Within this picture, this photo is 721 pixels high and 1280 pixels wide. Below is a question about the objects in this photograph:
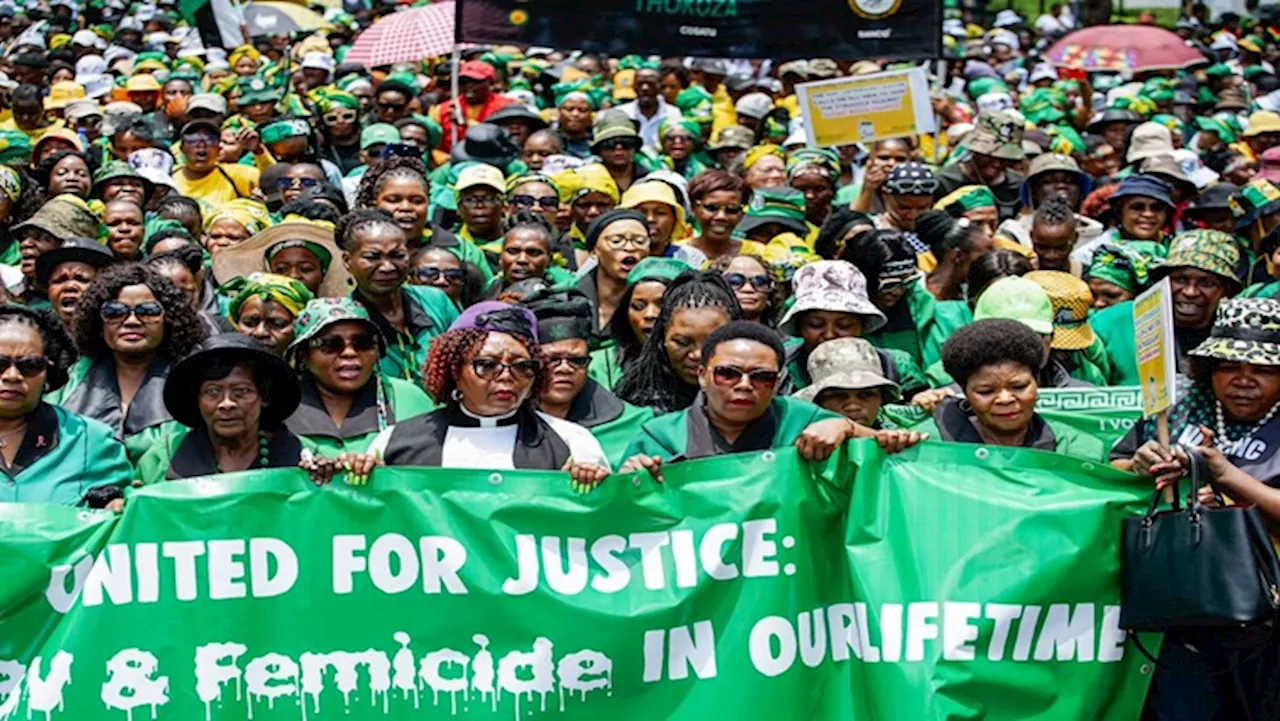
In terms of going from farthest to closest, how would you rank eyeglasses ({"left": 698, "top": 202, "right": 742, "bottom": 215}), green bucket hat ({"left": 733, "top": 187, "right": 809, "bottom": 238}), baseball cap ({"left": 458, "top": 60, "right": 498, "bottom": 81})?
baseball cap ({"left": 458, "top": 60, "right": 498, "bottom": 81}), green bucket hat ({"left": 733, "top": 187, "right": 809, "bottom": 238}), eyeglasses ({"left": 698, "top": 202, "right": 742, "bottom": 215})

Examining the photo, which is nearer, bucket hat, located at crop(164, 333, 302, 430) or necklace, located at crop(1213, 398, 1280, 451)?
necklace, located at crop(1213, 398, 1280, 451)

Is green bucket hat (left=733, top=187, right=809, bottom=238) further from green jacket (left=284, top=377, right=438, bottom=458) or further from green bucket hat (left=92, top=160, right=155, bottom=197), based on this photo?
green jacket (left=284, top=377, right=438, bottom=458)

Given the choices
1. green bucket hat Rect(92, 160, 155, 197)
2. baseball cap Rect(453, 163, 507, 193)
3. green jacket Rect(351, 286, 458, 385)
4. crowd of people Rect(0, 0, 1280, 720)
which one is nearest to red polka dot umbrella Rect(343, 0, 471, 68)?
crowd of people Rect(0, 0, 1280, 720)

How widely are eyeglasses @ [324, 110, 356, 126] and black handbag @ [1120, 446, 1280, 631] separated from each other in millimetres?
7934

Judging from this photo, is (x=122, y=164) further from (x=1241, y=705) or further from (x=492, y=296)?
(x=1241, y=705)

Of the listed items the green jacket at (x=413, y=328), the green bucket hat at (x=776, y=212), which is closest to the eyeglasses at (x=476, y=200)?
the green bucket hat at (x=776, y=212)

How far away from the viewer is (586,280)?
8344 mm

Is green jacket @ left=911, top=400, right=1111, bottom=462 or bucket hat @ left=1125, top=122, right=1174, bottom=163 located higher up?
bucket hat @ left=1125, top=122, right=1174, bottom=163

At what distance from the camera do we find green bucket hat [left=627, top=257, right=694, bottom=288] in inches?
300

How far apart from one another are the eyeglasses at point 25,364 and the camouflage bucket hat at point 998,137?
6989 mm

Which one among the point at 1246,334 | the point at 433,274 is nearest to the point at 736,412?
the point at 1246,334

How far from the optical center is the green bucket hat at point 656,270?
762cm

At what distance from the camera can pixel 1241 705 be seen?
5.70 metres

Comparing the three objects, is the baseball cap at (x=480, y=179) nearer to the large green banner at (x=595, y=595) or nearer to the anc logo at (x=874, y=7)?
the anc logo at (x=874, y=7)
